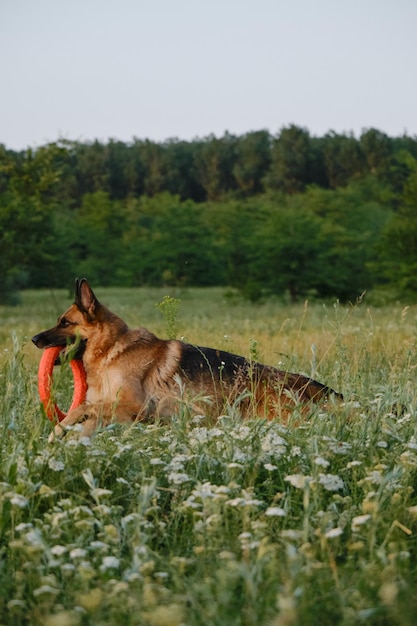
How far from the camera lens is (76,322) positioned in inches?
284

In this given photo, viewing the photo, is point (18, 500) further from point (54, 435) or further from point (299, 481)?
point (299, 481)

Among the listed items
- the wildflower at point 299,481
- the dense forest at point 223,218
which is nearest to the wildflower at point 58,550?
the wildflower at point 299,481

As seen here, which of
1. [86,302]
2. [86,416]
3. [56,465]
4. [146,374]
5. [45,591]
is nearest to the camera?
[45,591]

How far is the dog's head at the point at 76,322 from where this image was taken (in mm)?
7145

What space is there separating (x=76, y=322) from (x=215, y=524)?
3781 millimetres

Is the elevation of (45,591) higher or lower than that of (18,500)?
Answer: lower

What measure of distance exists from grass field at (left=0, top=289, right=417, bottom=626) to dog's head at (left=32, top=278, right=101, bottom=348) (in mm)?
1435

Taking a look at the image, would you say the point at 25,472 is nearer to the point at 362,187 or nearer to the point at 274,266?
the point at 274,266

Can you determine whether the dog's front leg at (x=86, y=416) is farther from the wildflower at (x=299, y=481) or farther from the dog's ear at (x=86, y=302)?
the wildflower at (x=299, y=481)

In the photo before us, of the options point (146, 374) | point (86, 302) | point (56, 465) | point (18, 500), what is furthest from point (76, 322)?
point (18, 500)

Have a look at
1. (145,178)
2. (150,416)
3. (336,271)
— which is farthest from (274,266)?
(145,178)

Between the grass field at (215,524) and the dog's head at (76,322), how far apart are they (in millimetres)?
1435

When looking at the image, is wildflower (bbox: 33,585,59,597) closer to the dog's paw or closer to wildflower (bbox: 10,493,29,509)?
wildflower (bbox: 10,493,29,509)

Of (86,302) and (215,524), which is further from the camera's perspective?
(86,302)
